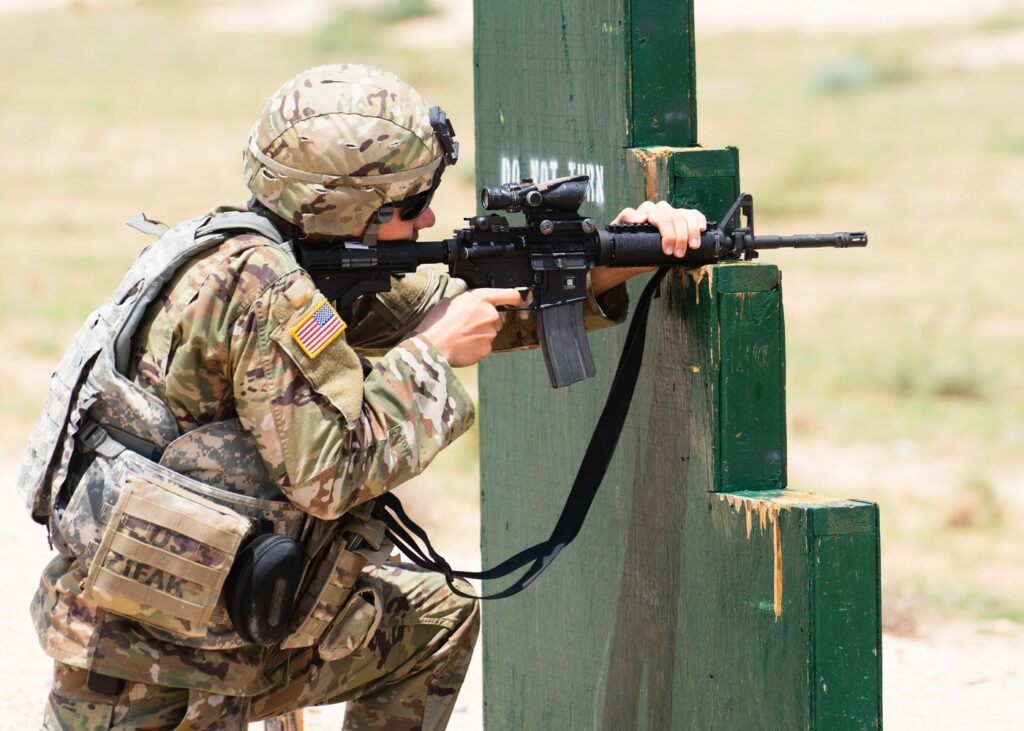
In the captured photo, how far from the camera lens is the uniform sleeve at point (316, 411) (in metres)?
3.13

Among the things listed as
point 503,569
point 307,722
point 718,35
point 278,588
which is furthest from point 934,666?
point 718,35

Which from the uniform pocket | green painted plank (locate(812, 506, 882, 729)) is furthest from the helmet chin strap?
green painted plank (locate(812, 506, 882, 729))

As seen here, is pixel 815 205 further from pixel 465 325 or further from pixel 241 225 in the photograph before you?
pixel 241 225

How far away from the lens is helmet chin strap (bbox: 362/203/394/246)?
3.37 m

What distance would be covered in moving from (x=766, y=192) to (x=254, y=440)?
1427 cm

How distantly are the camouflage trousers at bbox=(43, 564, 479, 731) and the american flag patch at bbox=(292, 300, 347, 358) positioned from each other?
2.45 ft

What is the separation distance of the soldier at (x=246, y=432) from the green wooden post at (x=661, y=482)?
0.30 m

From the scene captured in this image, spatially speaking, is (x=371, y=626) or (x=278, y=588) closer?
(x=278, y=588)

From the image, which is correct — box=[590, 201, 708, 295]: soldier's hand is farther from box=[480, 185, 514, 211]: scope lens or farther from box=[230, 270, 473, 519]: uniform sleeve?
box=[230, 270, 473, 519]: uniform sleeve

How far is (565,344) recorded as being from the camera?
3.63 meters

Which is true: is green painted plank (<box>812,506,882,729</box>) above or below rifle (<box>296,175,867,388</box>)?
below

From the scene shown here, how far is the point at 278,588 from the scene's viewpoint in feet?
10.6

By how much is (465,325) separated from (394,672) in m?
0.86

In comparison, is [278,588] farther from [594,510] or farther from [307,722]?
[307,722]
